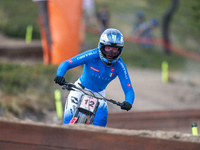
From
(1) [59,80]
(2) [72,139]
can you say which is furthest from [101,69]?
(2) [72,139]

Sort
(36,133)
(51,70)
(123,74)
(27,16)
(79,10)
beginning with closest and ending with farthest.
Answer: (36,133), (123,74), (51,70), (79,10), (27,16)

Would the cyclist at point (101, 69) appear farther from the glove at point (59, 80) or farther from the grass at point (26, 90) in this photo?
the grass at point (26, 90)

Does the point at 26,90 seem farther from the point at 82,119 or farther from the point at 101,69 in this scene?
the point at 82,119

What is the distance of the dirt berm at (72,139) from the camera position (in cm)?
389

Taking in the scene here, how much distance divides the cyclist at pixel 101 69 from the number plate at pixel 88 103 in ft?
0.48

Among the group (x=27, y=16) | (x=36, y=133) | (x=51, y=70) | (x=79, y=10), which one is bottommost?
(x=36, y=133)

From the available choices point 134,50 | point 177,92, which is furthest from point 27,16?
point 177,92

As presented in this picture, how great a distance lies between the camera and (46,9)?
14891mm

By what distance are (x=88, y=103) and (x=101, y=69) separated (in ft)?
2.19

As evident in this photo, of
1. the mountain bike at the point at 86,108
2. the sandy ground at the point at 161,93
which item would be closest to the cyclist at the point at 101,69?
the mountain bike at the point at 86,108

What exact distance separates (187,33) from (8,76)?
66.4ft

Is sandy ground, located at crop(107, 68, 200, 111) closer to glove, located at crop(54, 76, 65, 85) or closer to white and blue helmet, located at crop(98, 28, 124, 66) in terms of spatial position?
white and blue helmet, located at crop(98, 28, 124, 66)

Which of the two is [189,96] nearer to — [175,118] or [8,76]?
[175,118]

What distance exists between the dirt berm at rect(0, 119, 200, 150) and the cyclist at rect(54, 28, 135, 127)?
4.54 ft
